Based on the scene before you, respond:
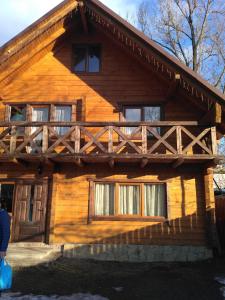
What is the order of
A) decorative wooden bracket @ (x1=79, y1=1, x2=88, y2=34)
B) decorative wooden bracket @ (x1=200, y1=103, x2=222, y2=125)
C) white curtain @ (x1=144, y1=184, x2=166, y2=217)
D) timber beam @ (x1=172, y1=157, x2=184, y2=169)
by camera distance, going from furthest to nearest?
decorative wooden bracket @ (x1=79, y1=1, x2=88, y2=34) → white curtain @ (x1=144, y1=184, x2=166, y2=217) → timber beam @ (x1=172, y1=157, x2=184, y2=169) → decorative wooden bracket @ (x1=200, y1=103, x2=222, y2=125)

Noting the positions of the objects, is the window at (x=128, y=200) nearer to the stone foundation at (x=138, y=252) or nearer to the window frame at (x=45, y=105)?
the stone foundation at (x=138, y=252)

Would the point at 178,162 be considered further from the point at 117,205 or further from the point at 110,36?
the point at 110,36

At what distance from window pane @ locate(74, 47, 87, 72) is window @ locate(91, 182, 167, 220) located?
4.51m

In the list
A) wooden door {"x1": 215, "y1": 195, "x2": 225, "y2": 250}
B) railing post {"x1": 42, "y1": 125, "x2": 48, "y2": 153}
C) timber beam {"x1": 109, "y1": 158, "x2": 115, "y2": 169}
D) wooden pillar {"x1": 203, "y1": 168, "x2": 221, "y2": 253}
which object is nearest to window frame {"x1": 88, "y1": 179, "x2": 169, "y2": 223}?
timber beam {"x1": 109, "y1": 158, "x2": 115, "y2": 169}

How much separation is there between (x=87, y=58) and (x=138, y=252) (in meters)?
7.40

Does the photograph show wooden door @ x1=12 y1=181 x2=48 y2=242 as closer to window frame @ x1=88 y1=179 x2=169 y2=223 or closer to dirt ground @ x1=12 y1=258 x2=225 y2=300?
dirt ground @ x1=12 y1=258 x2=225 y2=300

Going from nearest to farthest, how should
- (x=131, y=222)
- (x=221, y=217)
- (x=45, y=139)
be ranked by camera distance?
(x=45, y=139), (x=131, y=222), (x=221, y=217)

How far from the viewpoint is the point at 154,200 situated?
38.1 feet

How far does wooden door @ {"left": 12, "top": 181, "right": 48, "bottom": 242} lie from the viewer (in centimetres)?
1149

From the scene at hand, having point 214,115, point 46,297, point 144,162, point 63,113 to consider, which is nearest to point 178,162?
point 144,162

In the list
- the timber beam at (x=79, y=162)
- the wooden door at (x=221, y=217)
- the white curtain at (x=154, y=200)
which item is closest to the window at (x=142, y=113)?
the white curtain at (x=154, y=200)

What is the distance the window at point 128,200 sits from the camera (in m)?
Result: 11.5

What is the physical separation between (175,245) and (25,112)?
7140mm

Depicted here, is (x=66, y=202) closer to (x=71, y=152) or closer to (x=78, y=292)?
(x=71, y=152)
